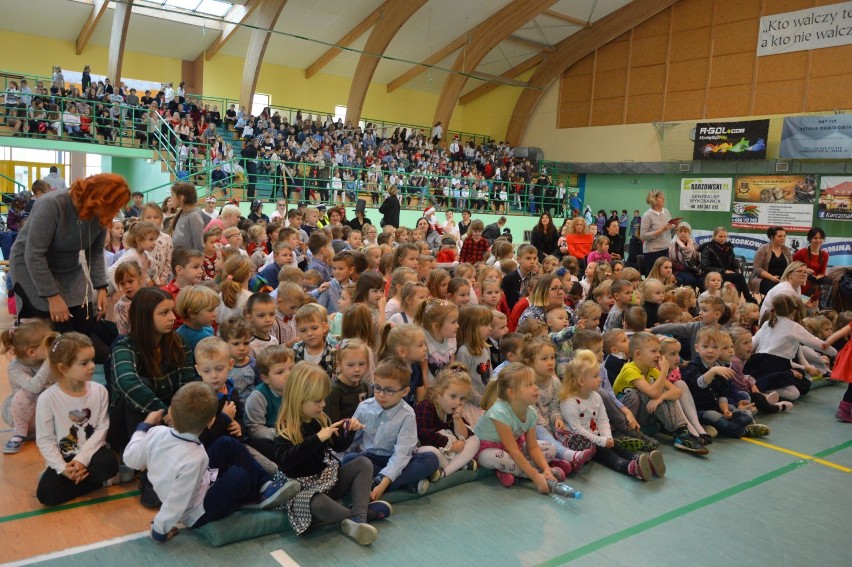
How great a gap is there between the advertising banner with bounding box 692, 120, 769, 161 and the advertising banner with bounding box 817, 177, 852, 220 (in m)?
1.95

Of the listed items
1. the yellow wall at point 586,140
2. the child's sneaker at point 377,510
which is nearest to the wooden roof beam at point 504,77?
the yellow wall at point 586,140

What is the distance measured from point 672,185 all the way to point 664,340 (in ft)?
63.8

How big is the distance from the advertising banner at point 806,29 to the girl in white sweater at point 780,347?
1654cm

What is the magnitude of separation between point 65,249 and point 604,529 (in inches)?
143

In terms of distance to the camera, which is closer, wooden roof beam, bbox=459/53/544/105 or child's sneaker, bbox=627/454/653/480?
child's sneaker, bbox=627/454/653/480

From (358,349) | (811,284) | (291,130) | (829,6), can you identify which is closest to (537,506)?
(358,349)

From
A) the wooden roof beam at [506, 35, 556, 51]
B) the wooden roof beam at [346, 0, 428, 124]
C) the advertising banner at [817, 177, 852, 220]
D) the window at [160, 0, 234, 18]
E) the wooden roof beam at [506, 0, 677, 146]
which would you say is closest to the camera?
the advertising banner at [817, 177, 852, 220]

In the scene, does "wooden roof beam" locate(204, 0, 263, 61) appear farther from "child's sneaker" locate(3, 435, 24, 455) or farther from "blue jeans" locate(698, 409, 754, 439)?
"blue jeans" locate(698, 409, 754, 439)

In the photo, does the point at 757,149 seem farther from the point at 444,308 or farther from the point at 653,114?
the point at 444,308

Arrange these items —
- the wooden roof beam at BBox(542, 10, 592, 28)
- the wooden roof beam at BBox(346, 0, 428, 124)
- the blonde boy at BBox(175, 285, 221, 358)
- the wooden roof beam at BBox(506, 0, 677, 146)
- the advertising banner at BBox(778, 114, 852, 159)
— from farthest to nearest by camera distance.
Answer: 1. the wooden roof beam at BBox(506, 0, 677, 146)
2. the wooden roof beam at BBox(542, 10, 592, 28)
3. the wooden roof beam at BBox(346, 0, 428, 124)
4. the advertising banner at BBox(778, 114, 852, 159)
5. the blonde boy at BBox(175, 285, 221, 358)

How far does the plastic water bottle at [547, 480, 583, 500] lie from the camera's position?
3.78 metres

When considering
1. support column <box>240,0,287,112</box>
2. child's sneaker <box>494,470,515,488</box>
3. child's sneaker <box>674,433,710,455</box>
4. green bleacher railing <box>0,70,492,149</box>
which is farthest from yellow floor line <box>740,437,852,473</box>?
green bleacher railing <box>0,70,492,149</box>

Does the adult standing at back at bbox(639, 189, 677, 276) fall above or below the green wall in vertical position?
below

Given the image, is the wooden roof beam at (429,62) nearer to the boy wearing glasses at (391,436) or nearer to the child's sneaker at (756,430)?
the child's sneaker at (756,430)
